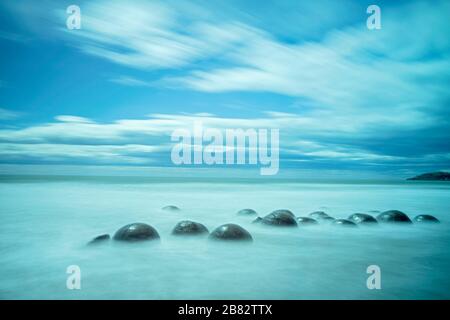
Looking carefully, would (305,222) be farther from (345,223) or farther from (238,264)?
(238,264)

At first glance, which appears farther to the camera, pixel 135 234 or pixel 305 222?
pixel 305 222

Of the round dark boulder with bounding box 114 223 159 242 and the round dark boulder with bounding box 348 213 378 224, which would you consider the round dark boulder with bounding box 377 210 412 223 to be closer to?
the round dark boulder with bounding box 348 213 378 224

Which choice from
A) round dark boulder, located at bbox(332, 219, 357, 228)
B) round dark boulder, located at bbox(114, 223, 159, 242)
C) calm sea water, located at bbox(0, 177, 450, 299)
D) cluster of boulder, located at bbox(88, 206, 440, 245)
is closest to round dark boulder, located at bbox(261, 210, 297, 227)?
cluster of boulder, located at bbox(88, 206, 440, 245)

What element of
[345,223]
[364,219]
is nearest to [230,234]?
[345,223]

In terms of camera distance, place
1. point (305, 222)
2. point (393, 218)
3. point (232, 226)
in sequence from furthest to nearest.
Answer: point (393, 218) < point (305, 222) < point (232, 226)

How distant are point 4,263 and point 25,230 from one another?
2.42 metres

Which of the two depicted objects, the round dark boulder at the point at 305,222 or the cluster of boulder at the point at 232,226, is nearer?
the cluster of boulder at the point at 232,226

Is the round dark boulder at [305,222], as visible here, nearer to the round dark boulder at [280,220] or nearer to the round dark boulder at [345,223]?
the round dark boulder at [280,220]

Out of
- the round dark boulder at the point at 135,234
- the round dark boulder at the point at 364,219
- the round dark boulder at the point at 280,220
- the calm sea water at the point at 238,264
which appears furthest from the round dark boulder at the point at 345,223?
the round dark boulder at the point at 135,234

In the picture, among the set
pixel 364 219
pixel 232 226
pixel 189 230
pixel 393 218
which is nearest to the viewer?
pixel 232 226

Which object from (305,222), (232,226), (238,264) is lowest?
(238,264)

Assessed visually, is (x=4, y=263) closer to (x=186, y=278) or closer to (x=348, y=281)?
(x=186, y=278)

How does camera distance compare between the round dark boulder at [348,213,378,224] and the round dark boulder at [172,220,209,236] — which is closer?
the round dark boulder at [172,220,209,236]

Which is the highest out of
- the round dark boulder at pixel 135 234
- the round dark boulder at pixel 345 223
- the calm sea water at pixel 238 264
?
the round dark boulder at pixel 135 234
